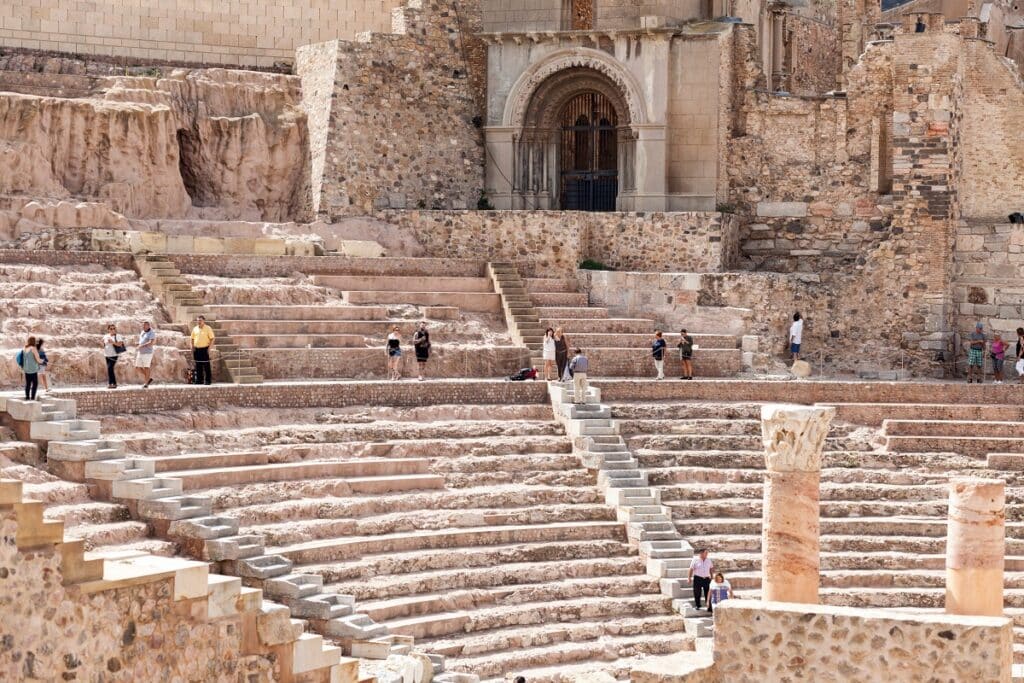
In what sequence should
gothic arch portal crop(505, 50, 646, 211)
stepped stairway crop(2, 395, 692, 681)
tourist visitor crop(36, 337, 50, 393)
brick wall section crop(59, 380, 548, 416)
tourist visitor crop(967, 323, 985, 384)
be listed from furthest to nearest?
1. gothic arch portal crop(505, 50, 646, 211)
2. tourist visitor crop(967, 323, 985, 384)
3. brick wall section crop(59, 380, 548, 416)
4. tourist visitor crop(36, 337, 50, 393)
5. stepped stairway crop(2, 395, 692, 681)

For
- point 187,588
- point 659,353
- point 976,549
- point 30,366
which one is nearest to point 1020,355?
point 659,353

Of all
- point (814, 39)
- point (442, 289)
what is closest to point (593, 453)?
point (442, 289)

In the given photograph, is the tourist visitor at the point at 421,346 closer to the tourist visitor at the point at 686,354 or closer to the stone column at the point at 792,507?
the tourist visitor at the point at 686,354

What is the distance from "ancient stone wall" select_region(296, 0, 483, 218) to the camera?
3250cm

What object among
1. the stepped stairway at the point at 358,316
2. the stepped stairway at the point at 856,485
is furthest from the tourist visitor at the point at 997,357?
the stepped stairway at the point at 358,316

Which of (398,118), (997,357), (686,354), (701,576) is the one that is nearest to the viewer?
(701,576)

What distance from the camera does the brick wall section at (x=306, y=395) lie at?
22.6 m

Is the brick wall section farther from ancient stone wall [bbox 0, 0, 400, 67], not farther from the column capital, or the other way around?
ancient stone wall [bbox 0, 0, 400, 67]

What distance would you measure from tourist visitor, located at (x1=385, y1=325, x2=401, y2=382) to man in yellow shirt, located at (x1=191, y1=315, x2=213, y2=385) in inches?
112

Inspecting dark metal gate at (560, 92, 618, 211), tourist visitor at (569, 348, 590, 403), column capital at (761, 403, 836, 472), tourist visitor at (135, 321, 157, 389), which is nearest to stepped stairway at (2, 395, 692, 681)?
tourist visitor at (569, 348, 590, 403)

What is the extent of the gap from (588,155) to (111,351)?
13.4 m

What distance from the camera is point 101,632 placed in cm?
1625

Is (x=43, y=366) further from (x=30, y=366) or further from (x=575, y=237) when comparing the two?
(x=575, y=237)

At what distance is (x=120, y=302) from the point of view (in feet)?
85.4
